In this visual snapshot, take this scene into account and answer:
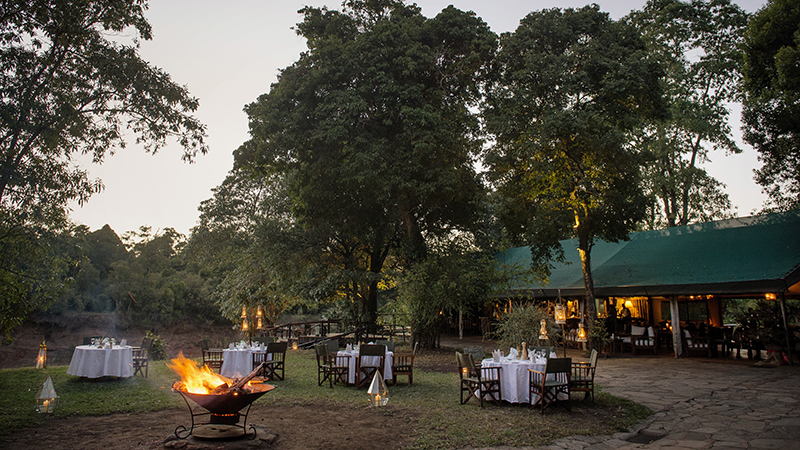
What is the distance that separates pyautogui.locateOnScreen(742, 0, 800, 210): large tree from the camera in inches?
482

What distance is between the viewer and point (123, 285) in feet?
117

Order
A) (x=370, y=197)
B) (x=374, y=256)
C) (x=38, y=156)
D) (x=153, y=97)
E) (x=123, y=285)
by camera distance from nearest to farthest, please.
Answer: (x=38, y=156) → (x=153, y=97) → (x=370, y=197) → (x=374, y=256) → (x=123, y=285)

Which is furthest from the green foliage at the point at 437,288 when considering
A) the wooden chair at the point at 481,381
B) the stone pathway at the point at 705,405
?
the wooden chair at the point at 481,381

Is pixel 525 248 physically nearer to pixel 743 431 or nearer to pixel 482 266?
pixel 482 266

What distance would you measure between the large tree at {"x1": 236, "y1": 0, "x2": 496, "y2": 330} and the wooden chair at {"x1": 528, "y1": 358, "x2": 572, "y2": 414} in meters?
8.90

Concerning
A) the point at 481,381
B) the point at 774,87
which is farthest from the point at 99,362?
the point at 774,87

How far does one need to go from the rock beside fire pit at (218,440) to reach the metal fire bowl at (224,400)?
0.29 metres

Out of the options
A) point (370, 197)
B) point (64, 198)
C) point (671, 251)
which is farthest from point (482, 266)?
point (64, 198)

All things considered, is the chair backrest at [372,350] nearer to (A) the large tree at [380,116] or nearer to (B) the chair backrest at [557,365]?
(B) the chair backrest at [557,365]

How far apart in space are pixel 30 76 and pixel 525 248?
20.5 m

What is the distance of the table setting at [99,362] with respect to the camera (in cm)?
1012

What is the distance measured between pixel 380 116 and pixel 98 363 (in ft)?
36.8

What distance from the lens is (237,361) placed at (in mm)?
11031

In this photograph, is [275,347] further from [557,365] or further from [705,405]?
[705,405]
